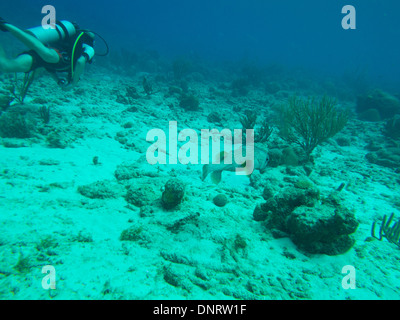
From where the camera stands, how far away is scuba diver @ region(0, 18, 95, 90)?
3917 mm

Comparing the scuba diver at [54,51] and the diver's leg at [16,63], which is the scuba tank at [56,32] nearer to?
the scuba diver at [54,51]

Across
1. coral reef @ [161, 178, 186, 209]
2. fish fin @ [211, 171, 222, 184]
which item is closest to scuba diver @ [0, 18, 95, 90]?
coral reef @ [161, 178, 186, 209]

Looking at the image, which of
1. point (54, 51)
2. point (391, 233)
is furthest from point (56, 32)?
point (391, 233)

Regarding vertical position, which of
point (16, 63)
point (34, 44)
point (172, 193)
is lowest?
point (172, 193)

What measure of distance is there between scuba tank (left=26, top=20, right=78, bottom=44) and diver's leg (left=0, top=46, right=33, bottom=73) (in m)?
0.60

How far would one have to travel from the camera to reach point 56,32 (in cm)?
478

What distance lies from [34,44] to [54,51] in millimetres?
414

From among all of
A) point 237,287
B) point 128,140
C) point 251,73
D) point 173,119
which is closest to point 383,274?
point 237,287

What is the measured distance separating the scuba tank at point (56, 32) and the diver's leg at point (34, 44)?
488 millimetres

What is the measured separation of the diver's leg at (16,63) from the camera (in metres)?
3.81

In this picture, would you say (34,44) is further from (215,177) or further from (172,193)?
(215,177)

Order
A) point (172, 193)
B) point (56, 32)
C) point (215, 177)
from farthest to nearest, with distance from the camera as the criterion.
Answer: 1. point (56, 32)
2. point (215, 177)
3. point (172, 193)

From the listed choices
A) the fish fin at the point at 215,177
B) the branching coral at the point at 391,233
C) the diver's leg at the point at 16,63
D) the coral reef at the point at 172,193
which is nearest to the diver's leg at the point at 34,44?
the diver's leg at the point at 16,63

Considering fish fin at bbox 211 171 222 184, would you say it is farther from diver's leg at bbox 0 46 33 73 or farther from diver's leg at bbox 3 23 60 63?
diver's leg at bbox 0 46 33 73
